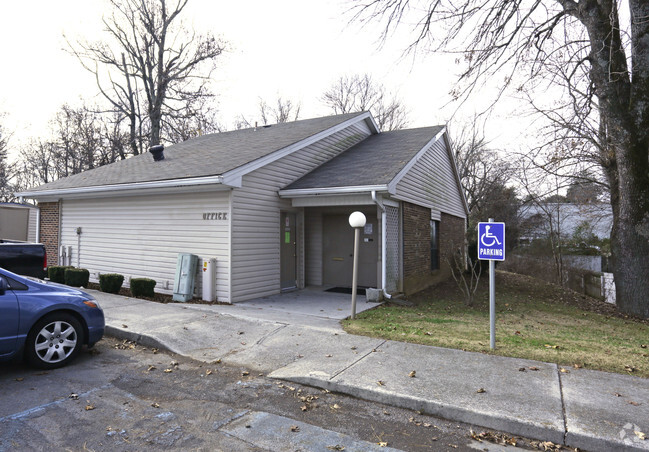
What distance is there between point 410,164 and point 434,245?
4905mm

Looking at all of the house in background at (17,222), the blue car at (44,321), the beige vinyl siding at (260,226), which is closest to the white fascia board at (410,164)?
the beige vinyl siding at (260,226)

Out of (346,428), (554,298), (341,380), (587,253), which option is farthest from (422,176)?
(587,253)

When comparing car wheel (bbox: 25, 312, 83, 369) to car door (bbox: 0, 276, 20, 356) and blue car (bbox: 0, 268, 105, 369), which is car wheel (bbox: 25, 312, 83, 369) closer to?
blue car (bbox: 0, 268, 105, 369)

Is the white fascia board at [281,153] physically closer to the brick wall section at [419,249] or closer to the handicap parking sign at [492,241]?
the brick wall section at [419,249]

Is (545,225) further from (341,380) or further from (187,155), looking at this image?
(341,380)

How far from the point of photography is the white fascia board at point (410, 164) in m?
9.52

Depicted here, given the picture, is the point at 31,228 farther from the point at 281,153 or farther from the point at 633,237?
the point at 633,237

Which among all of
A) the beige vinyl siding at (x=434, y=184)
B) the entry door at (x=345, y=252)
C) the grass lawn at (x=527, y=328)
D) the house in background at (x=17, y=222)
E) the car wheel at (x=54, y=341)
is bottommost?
the grass lawn at (x=527, y=328)

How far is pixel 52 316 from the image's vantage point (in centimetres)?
496

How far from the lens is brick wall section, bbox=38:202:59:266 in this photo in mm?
13477

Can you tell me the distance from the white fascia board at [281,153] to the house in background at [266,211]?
0.03 metres

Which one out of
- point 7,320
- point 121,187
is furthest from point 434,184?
point 7,320

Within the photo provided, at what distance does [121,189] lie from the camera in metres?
10.7

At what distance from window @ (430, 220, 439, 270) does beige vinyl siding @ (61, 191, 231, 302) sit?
8137 millimetres
